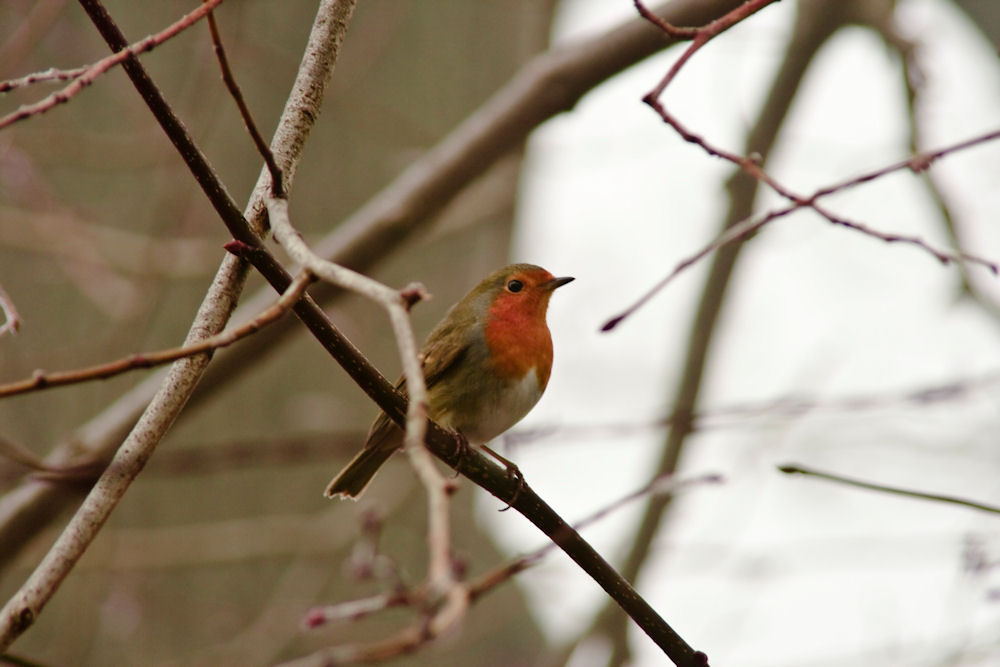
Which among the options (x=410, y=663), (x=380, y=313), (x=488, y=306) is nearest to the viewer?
(x=488, y=306)

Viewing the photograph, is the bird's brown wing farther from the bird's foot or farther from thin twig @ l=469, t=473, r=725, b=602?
thin twig @ l=469, t=473, r=725, b=602

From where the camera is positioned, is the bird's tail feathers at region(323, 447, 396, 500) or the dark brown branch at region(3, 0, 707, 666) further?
the bird's tail feathers at region(323, 447, 396, 500)

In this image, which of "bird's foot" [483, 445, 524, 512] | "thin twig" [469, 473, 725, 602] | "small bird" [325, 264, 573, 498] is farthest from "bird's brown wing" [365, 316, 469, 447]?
"thin twig" [469, 473, 725, 602]

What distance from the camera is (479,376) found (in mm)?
3398

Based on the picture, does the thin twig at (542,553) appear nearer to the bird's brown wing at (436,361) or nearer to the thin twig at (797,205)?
the thin twig at (797,205)

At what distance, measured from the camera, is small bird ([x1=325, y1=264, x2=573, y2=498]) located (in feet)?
11.1

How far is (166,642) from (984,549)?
4279 mm

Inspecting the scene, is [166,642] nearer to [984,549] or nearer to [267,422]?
[267,422]

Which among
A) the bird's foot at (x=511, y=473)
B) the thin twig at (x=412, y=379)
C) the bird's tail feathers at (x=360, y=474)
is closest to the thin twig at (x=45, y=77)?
the thin twig at (x=412, y=379)

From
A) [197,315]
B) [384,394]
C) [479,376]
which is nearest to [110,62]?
[197,315]

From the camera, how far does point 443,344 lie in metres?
3.56

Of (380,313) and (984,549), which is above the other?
(380,313)

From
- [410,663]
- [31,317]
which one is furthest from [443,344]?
[410,663]

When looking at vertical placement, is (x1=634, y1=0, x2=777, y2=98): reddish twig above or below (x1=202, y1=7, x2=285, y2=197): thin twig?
below
